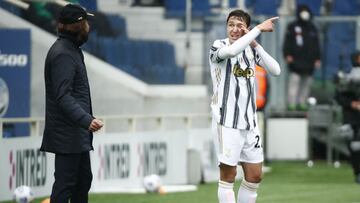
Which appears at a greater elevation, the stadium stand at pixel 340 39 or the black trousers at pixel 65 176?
the stadium stand at pixel 340 39

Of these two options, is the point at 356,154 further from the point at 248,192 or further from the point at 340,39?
the point at 248,192

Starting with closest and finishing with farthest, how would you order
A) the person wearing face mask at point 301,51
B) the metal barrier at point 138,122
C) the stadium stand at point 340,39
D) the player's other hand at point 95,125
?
the player's other hand at point 95,125
the metal barrier at point 138,122
the person wearing face mask at point 301,51
the stadium stand at point 340,39

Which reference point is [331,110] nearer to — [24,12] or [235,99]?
[24,12]

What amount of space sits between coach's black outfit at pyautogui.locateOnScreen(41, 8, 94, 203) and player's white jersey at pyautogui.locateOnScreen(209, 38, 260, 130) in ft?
4.57

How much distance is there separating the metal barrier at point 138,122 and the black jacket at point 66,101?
5159mm

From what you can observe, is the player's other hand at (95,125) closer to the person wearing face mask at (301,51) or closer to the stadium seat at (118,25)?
the stadium seat at (118,25)

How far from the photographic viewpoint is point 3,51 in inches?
628

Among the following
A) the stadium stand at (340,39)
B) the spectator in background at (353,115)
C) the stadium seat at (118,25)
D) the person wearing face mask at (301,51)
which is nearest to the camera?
the spectator in background at (353,115)

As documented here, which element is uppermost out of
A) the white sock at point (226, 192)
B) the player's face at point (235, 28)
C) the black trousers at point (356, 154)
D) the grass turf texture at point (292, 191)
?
the player's face at point (235, 28)

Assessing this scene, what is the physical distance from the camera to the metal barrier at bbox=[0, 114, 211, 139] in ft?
51.5

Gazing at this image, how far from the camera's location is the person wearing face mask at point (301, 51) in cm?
2431

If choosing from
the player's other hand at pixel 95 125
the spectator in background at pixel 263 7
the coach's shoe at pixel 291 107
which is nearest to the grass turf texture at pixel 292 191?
the coach's shoe at pixel 291 107

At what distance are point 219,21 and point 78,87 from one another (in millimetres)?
12758

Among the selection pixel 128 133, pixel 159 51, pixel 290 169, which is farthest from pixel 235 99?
pixel 290 169
